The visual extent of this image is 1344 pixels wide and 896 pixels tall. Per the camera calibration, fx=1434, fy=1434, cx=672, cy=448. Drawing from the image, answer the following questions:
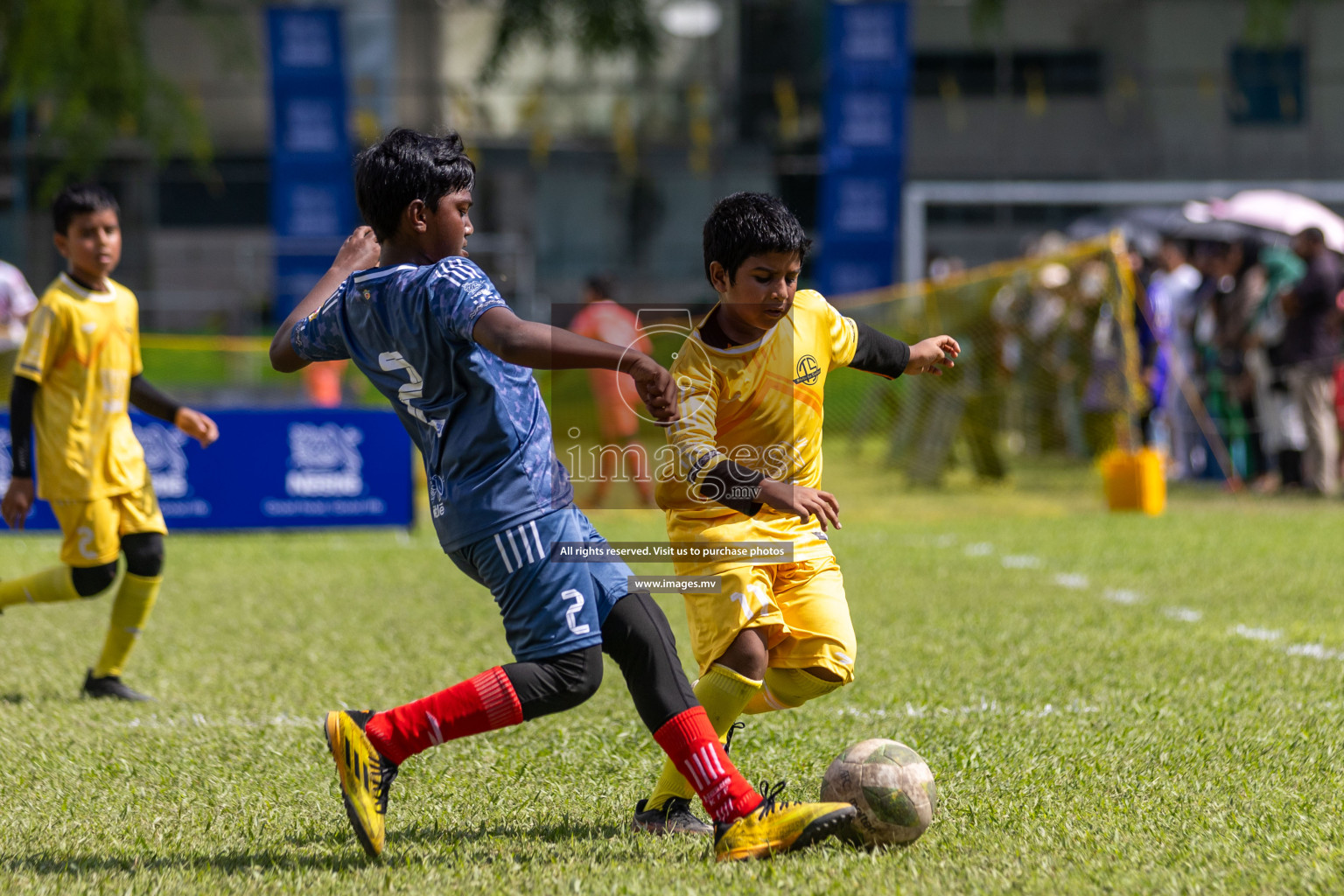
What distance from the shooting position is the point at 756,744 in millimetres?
4633

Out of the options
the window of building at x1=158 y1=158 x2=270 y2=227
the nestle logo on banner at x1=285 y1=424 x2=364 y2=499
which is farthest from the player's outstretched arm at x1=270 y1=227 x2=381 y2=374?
the window of building at x1=158 y1=158 x2=270 y2=227

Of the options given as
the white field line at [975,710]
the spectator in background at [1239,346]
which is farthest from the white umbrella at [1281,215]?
the white field line at [975,710]

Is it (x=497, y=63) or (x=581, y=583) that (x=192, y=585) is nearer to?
(x=581, y=583)

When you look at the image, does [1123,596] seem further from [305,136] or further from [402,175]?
[305,136]

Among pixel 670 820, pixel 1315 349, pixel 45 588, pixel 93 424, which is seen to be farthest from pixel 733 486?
pixel 1315 349

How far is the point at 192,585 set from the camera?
8703mm

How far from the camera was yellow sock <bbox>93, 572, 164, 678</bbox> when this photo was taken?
18.6ft

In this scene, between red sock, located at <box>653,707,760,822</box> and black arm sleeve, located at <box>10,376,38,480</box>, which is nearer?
red sock, located at <box>653,707,760,822</box>

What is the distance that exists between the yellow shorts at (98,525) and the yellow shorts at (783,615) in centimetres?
284

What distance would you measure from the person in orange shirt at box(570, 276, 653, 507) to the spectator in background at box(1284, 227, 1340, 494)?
238 inches

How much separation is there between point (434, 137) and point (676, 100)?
100.0 ft

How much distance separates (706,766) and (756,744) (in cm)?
132

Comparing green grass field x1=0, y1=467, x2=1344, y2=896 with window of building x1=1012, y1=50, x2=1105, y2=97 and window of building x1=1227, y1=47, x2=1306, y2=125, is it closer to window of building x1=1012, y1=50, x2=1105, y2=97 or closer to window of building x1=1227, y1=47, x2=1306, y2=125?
Result: window of building x1=1012, y1=50, x2=1105, y2=97

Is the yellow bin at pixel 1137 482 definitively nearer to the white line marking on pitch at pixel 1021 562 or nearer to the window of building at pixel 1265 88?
the white line marking on pitch at pixel 1021 562
